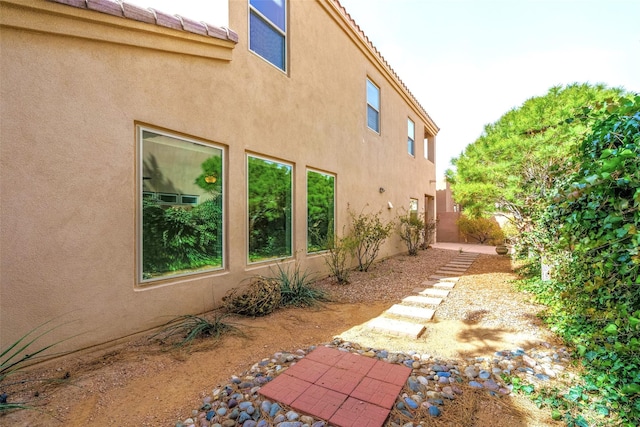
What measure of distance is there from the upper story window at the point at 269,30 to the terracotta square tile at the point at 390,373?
5.53m

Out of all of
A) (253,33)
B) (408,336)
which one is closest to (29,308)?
(408,336)

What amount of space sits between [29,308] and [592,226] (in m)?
5.35

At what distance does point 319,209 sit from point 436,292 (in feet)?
10.6

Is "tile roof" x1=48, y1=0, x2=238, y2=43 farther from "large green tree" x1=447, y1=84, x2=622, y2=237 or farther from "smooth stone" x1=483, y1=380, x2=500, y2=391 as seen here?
"large green tree" x1=447, y1=84, x2=622, y2=237

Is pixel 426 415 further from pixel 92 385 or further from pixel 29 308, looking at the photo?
pixel 29 308

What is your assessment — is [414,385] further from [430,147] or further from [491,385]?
[430,147]

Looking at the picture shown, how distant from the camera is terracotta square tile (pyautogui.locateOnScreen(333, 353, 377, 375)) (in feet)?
8.91

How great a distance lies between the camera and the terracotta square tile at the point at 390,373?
8.29ft

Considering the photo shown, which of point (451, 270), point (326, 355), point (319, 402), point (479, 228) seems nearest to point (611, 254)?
point (319, 402)

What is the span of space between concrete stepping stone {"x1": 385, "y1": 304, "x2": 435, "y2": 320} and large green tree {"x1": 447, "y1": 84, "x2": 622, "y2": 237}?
9.81 ft

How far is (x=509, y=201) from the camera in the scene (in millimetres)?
6867

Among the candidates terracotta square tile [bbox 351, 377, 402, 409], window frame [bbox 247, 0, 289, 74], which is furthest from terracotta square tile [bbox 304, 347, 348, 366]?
window frame [bbox 247, 0, 289, 74]

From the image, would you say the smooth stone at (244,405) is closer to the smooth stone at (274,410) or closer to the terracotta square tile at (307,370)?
the smooth stone at (274,410)

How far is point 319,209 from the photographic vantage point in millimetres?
7012
